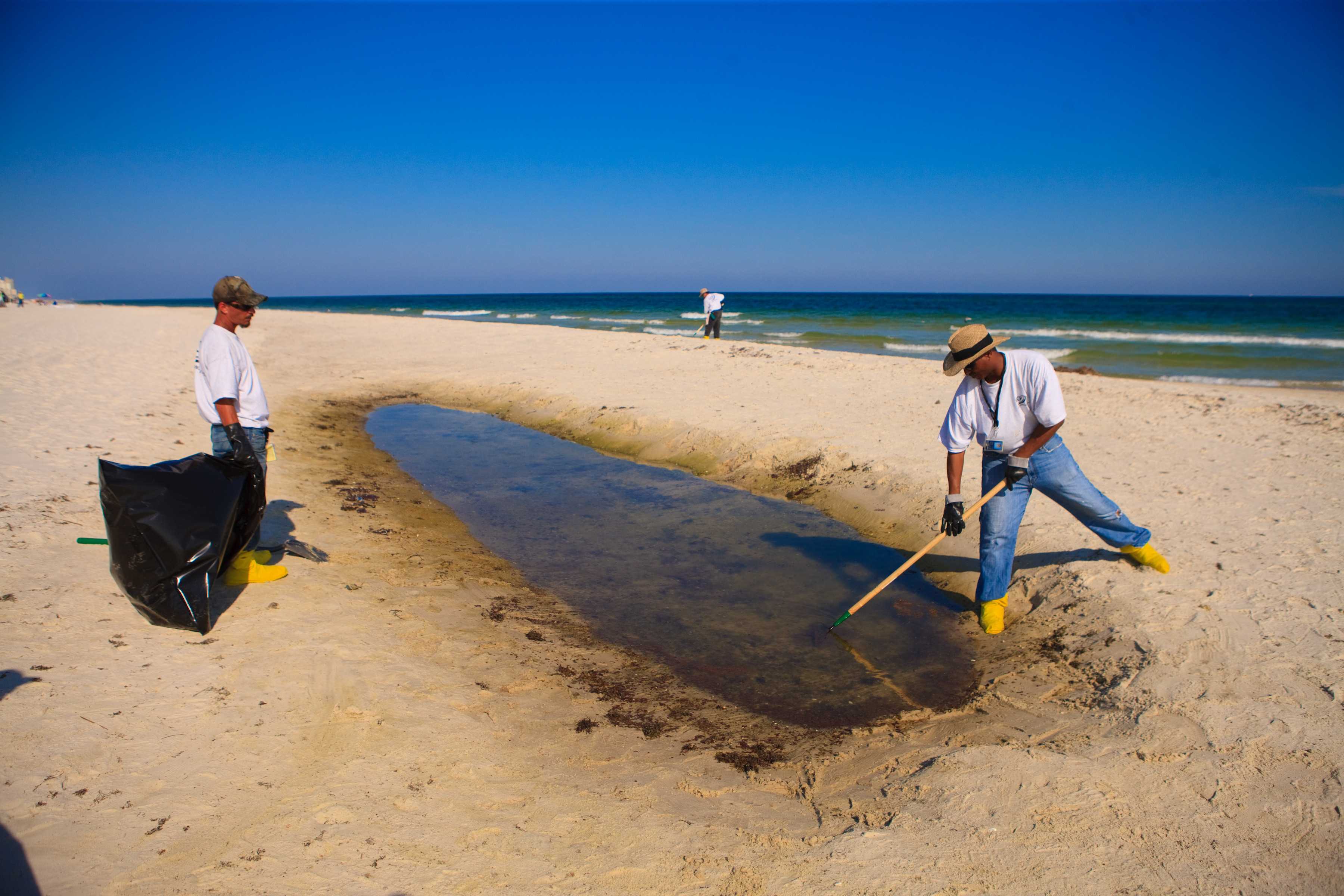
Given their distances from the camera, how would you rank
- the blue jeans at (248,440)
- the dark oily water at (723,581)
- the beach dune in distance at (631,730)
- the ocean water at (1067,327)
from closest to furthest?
the beach dune in distance at (631,730) → the dark oily water at (723,581) → the blue jeans at (248,440) → the ocean water at (1067,327)

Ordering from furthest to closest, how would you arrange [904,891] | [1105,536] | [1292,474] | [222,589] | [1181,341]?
[1181,341]
[1292,474]
[1105,536]
[222,589]
[904,891]

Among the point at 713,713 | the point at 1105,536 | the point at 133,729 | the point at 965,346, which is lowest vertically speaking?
the point at 713,713

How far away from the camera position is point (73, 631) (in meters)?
3.76

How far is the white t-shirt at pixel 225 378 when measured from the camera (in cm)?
406

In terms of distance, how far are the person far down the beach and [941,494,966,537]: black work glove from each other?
4.16m

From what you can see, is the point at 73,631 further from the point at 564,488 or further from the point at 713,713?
the point at 564,488

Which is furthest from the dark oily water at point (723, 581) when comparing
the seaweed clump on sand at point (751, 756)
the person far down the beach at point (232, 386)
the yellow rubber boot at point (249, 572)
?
the person far down the beach at point (232, 386)

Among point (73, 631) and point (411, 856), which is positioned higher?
point (73, 631)

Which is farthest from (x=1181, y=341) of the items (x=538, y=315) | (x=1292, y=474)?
(x=538, y=315)

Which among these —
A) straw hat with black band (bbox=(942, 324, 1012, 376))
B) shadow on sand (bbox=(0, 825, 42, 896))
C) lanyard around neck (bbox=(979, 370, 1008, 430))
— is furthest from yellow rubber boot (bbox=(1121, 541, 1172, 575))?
shadow on sand (bbox=(0, 825, 42, 896))

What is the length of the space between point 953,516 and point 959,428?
581mm

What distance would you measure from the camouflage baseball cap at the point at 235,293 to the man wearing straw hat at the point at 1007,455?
4.06m

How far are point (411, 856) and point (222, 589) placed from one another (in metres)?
2.68

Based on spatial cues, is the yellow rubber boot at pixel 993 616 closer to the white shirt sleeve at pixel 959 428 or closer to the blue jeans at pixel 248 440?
the white shirt sleeve at pixel 959 428
